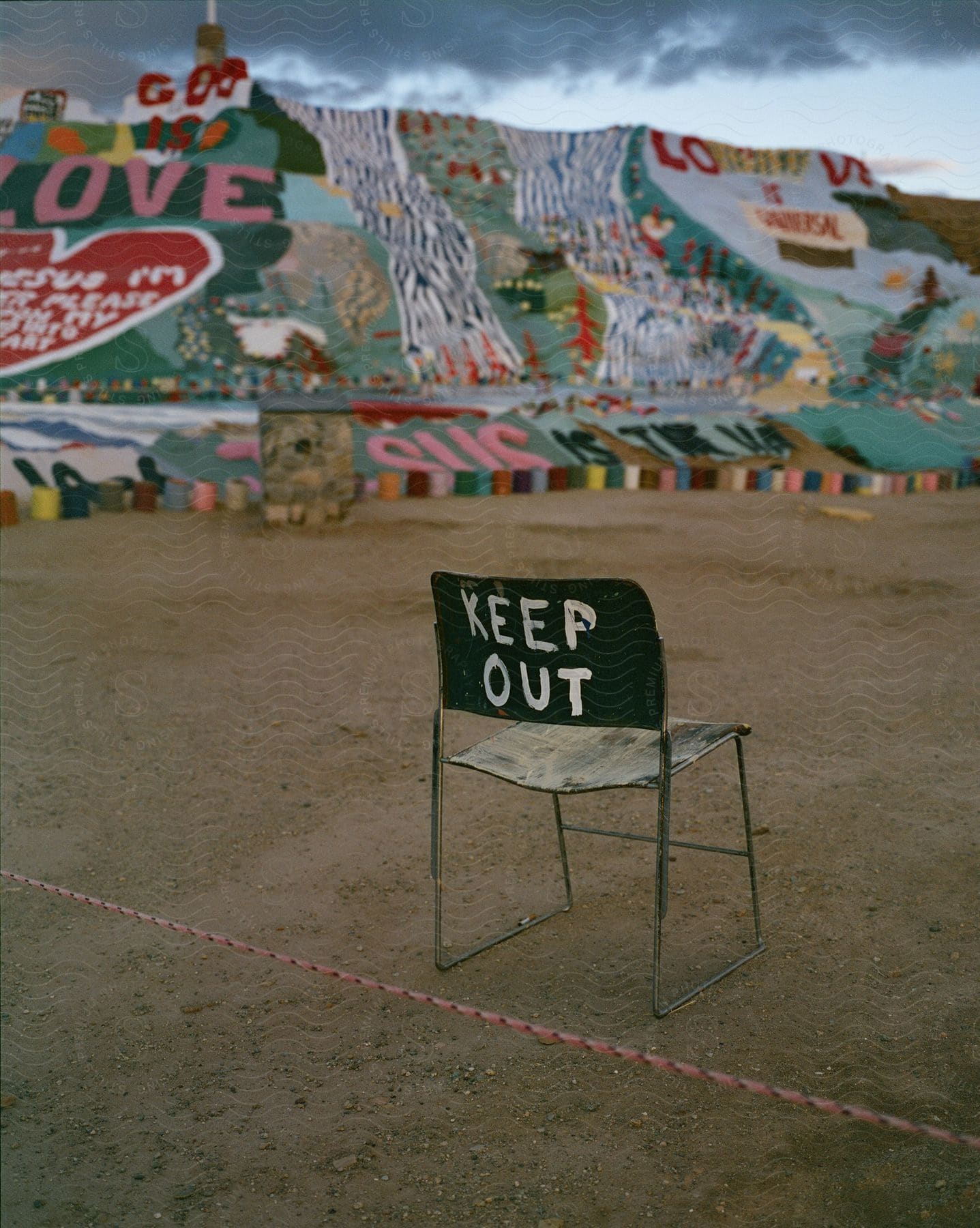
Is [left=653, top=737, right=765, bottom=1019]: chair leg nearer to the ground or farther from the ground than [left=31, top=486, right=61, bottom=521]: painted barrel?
nearer to the ground

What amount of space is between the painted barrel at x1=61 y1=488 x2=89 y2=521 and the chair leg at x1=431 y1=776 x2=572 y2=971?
770 cm

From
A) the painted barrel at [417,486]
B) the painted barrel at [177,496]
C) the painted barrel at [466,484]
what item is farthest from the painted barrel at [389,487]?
the painted barrel at [177,496]

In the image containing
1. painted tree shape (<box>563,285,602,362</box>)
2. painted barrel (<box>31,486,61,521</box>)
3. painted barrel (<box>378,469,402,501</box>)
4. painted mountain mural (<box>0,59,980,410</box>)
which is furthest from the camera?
painted tree shape (<box>563,285,602,362</box>)

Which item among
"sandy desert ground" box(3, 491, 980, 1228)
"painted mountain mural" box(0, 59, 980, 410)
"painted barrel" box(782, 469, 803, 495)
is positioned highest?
"painted mountain mural" box(0, 59, 980, 410)

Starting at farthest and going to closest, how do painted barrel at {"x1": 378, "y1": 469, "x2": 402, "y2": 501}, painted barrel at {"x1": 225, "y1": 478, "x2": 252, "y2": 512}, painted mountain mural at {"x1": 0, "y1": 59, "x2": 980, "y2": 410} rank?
painted mountain mural at {"x1": 0, "y1": 59, "x2": 980, "y2": 410} < painted barrel at {"x1": 378, "y1": 469, "x2": 402, "y2": 501} < painted barrel at {"x1": 225, "y1": 478, "x2": 252, "y2": 512}

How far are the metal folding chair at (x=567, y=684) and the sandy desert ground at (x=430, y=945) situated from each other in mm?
284

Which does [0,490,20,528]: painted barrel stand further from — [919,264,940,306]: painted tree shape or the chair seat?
[919,264,940,306]: painted tree shape

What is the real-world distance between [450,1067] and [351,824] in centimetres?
136

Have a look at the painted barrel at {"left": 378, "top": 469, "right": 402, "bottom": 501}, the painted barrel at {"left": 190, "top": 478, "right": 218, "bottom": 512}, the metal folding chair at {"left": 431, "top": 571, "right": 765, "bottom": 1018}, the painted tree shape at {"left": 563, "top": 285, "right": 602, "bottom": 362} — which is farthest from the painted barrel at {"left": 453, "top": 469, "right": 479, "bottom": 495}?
the metal folding chair at {"left": 431, "top": 571, "right": 765, "bottom": 1018}

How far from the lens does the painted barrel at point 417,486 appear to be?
430 inches

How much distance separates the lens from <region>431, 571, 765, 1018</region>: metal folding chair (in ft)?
7.80

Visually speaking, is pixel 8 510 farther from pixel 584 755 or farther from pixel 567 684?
pixel 567 684

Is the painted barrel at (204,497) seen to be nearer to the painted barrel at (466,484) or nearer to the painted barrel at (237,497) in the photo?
the painted barrel at (237,497)

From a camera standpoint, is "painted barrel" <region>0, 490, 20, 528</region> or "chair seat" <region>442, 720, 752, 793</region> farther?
"painted barrel" <region>0, 490, 20, 528</region>
